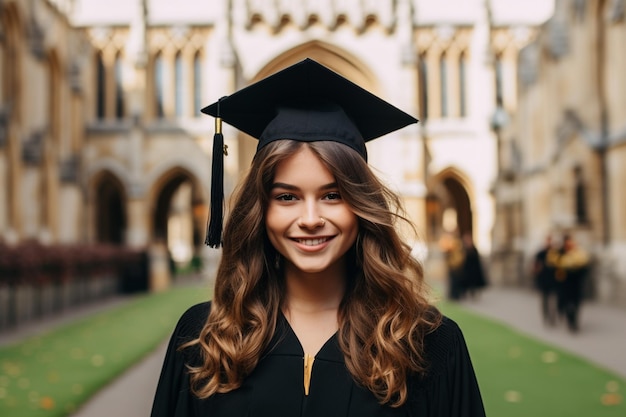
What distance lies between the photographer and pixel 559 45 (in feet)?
59.0

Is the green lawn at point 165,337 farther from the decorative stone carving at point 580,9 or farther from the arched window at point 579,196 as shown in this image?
the decorative stone carving at point 580,9

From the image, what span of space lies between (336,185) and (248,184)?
288mm

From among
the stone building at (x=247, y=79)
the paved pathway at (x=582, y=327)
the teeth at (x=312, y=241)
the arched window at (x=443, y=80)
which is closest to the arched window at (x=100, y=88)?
the stone building at (x=247, y=79)

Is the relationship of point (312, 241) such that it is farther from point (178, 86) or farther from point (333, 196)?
point (178, 86)

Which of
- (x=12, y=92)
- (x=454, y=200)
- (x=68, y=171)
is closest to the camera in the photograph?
(x=12, y=92)

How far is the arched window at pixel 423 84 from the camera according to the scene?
2598 centimetres

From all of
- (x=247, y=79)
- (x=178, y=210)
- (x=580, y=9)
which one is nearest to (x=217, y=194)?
(x=580, y=9)

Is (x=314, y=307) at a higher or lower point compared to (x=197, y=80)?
lower

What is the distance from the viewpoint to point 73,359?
8.83m

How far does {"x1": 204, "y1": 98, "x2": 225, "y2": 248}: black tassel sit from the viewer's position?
2.44 m

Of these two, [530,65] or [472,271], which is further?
[530,65]

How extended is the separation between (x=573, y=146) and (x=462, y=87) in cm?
989

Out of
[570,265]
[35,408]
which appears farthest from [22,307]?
[570,265]

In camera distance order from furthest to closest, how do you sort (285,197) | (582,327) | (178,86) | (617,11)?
(178,86)
(617,11)
(582,327)
(285,197)
